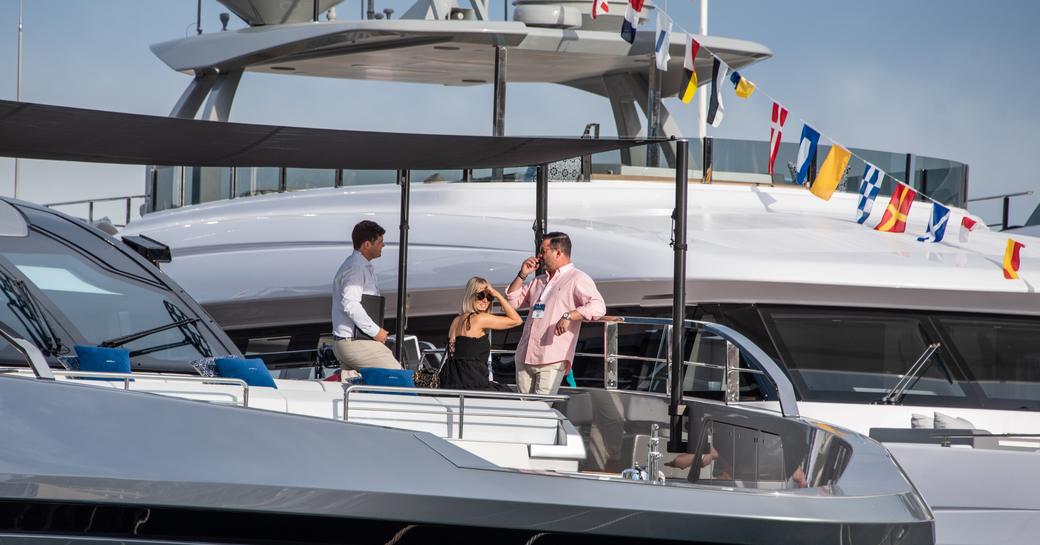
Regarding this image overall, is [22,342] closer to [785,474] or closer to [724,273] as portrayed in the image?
[785,474]

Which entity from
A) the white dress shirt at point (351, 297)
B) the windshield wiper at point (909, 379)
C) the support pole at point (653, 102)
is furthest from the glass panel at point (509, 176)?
the white dress shirt at point (351, 297)

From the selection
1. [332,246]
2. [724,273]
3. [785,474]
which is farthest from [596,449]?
[332,246]

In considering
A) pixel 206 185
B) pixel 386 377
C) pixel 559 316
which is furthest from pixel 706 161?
pixel 386 377

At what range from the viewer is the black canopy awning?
4.55 metres

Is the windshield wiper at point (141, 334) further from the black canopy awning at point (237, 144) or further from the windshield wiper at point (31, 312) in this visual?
the black canopy awning at point (237, 144)

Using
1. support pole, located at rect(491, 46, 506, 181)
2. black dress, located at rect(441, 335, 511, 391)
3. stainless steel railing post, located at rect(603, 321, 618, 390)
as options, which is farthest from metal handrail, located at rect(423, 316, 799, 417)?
support pole, located at rect(491, 46, 506, 181)

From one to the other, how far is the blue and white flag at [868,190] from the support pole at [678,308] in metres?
5.29

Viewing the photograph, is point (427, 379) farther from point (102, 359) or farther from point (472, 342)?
point (102, 359)

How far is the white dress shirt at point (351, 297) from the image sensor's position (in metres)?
7.48

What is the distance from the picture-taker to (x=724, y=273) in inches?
388

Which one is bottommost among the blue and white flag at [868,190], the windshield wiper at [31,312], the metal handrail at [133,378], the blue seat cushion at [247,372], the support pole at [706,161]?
the blue seat cushion at [247,372]

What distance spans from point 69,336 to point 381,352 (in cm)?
238

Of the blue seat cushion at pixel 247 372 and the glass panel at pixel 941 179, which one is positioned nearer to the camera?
the blue seat cushion at pixel 247 372

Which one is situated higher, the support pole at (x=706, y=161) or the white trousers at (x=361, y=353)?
the support pole at (x=706, y=161)
